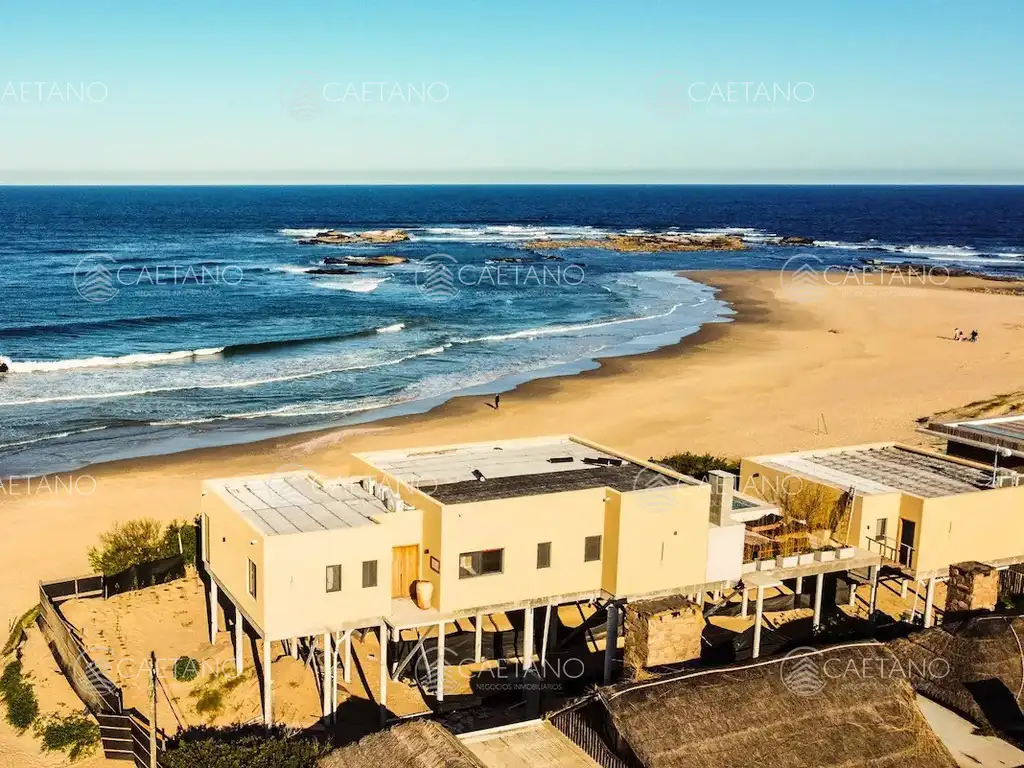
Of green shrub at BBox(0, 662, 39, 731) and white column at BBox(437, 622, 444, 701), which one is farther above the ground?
white column at BBox(437, 622, 444, 701)

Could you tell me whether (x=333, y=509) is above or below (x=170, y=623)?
above

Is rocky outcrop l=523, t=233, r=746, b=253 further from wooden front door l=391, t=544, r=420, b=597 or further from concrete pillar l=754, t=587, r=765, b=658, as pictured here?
wooden front door l=391, t=544, r=420, b=597

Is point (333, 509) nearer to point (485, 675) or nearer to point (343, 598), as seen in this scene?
point (343, 598)

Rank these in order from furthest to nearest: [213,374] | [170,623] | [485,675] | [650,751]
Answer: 1. [213,374]
2. [170,623]
3. [485,675]
4. [650,751]

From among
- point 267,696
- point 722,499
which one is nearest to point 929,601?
point 722,499

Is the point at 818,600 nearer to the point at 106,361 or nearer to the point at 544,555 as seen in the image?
the point at 544,555

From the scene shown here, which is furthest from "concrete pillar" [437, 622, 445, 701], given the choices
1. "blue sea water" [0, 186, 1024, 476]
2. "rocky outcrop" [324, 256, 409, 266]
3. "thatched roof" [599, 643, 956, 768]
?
"rocky outcrop" [324, 256, 409, 266]

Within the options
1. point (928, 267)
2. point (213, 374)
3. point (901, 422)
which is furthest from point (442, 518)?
point (928, 267)

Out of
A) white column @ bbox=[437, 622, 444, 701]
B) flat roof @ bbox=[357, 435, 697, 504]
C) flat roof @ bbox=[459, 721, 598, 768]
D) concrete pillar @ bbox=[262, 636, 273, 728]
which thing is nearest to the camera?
flat roof @ bbox=[459, 721, 598, 768]
